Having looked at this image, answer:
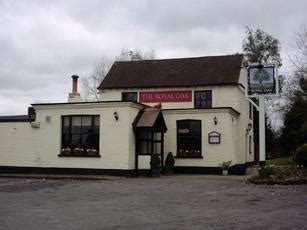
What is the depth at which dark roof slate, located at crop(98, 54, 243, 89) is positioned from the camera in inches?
1201

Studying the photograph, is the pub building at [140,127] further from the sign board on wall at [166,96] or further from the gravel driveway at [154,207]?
the gravel driveway at [154,207]

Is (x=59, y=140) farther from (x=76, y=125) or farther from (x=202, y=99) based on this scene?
(x=202, y=99)

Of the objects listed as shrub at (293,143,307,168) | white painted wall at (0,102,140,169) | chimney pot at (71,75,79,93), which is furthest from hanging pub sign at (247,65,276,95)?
chimney pot at (71,75,79,93)

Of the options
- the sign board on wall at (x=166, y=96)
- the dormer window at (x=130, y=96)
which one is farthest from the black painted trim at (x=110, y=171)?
the dormer window at (x=130, y=96)

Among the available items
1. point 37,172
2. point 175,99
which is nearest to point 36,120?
point 37,172

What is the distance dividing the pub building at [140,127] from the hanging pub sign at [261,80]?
5.74 meters

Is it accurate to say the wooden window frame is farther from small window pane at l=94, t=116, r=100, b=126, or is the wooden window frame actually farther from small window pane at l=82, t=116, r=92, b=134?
small window pane at l=82, t=116, r=92, b=134

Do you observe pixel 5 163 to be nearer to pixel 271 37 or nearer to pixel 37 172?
pixel 37 172

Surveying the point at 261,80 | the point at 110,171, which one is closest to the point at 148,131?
the point at 110,171

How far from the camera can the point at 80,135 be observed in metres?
24.5

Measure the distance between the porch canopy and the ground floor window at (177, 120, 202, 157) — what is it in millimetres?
1411

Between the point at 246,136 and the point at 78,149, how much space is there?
14064mm

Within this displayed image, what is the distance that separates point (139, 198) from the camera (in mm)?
14195

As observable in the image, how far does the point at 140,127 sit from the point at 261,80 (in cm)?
660
